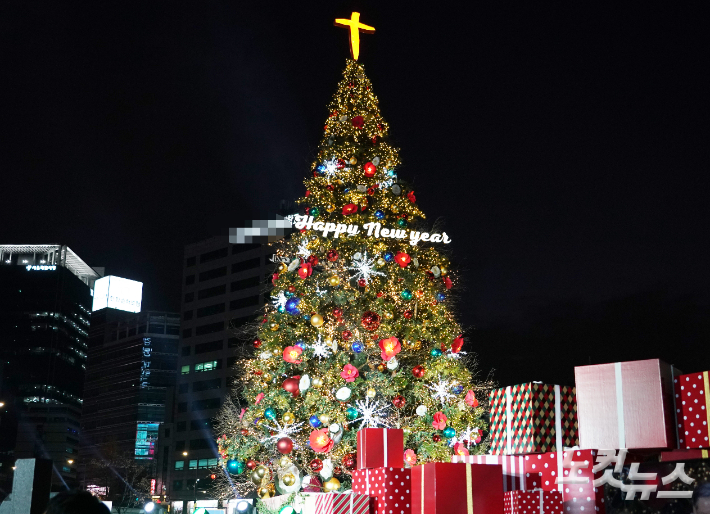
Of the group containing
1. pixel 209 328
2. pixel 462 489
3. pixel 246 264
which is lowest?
pixel 462 489

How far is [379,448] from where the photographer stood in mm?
11188

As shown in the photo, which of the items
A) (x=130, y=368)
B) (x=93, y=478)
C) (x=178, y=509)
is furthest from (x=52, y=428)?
(x=178, y=509)

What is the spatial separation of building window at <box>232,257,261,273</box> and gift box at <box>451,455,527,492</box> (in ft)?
276

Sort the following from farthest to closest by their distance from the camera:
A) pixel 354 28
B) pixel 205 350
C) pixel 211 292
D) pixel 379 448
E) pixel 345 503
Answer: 1. pixel 211 292
2. pixel 205 350
3. pixel 354 28
4. pixel 379 448
5. pixel 345 503

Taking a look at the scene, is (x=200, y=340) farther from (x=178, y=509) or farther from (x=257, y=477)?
(x=257, y=477)

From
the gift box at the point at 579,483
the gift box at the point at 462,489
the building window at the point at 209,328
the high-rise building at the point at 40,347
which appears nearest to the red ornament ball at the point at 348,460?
the gift box at the point at 462,489

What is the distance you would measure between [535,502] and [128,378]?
158 m

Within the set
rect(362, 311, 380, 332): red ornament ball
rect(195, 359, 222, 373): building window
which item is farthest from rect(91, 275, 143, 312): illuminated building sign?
rect(362, 311, 380, 332): red ornament ball

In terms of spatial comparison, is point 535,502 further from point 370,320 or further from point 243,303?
point 243,303

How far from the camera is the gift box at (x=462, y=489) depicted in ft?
28.8

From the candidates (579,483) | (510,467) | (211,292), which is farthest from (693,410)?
(211,292)

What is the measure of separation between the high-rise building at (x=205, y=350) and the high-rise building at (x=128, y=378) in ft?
175

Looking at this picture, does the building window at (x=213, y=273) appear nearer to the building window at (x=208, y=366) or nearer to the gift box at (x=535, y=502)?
the building window at (x=208, y=366)

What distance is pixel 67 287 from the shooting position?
147m
